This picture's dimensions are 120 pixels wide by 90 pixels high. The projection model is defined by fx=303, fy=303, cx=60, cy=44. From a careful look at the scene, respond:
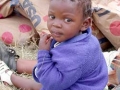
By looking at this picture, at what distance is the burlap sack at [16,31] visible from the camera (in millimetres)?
2262

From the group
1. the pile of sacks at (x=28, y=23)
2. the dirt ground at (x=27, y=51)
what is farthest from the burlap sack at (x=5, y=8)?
the dirt ground at (x=27, y=51)

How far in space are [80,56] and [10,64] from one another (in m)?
0.83

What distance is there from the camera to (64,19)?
3.96ft

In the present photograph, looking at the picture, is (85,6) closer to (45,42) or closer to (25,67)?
(45,42)

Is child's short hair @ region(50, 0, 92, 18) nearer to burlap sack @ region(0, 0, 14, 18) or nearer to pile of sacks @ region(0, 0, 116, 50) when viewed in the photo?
pile of sacks @ region(0, 0, 116, 50)

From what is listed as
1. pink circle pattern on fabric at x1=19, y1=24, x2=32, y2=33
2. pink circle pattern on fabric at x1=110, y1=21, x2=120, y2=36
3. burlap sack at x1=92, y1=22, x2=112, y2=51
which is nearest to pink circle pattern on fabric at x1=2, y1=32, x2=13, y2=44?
pink circle pattern on fabric at x1=19, y1=24, x2=32, y2=33

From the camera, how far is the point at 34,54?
88.1 inches

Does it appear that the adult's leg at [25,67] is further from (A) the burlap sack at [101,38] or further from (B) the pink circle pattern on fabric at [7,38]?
(A) the burlap sack at [101,38]

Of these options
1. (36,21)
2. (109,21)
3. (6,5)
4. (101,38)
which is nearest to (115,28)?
(109,21)

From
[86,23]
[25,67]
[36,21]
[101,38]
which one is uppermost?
[86,23]

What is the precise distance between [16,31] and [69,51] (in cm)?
115

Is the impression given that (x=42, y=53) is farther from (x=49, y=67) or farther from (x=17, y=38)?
(x=17, y=38)

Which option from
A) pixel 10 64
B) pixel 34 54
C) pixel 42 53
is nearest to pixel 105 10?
pixel 34 54

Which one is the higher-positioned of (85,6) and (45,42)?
(85,6)
